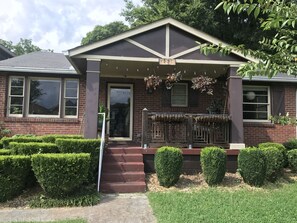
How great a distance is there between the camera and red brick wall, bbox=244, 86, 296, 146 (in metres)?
12.0

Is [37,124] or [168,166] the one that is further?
[37,124]

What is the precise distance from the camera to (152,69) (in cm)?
1045

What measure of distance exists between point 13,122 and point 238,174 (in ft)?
25.4

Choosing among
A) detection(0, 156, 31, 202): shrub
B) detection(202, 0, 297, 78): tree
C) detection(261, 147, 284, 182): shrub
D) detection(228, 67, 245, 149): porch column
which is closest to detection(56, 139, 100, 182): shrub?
detection(0, 156, 31, 202): shrub

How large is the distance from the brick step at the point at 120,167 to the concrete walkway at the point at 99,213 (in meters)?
1.38

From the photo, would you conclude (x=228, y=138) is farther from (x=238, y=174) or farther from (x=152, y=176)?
(x=152, y=176)

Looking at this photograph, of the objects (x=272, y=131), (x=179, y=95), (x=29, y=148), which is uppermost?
(x=179, y=95)

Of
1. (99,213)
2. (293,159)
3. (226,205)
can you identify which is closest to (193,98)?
(293,159)

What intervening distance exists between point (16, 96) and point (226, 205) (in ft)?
27.4

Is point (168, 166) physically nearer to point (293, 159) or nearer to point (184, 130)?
point (184, 130)

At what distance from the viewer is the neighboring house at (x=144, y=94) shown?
29.5ft

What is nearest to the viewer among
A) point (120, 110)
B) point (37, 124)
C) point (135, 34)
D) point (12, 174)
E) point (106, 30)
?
point (12, 174)

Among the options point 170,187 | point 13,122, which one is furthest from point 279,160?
point 13,122

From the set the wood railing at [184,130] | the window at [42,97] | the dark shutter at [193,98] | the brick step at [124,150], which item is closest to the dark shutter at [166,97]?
the dark shutter at [193,98]
